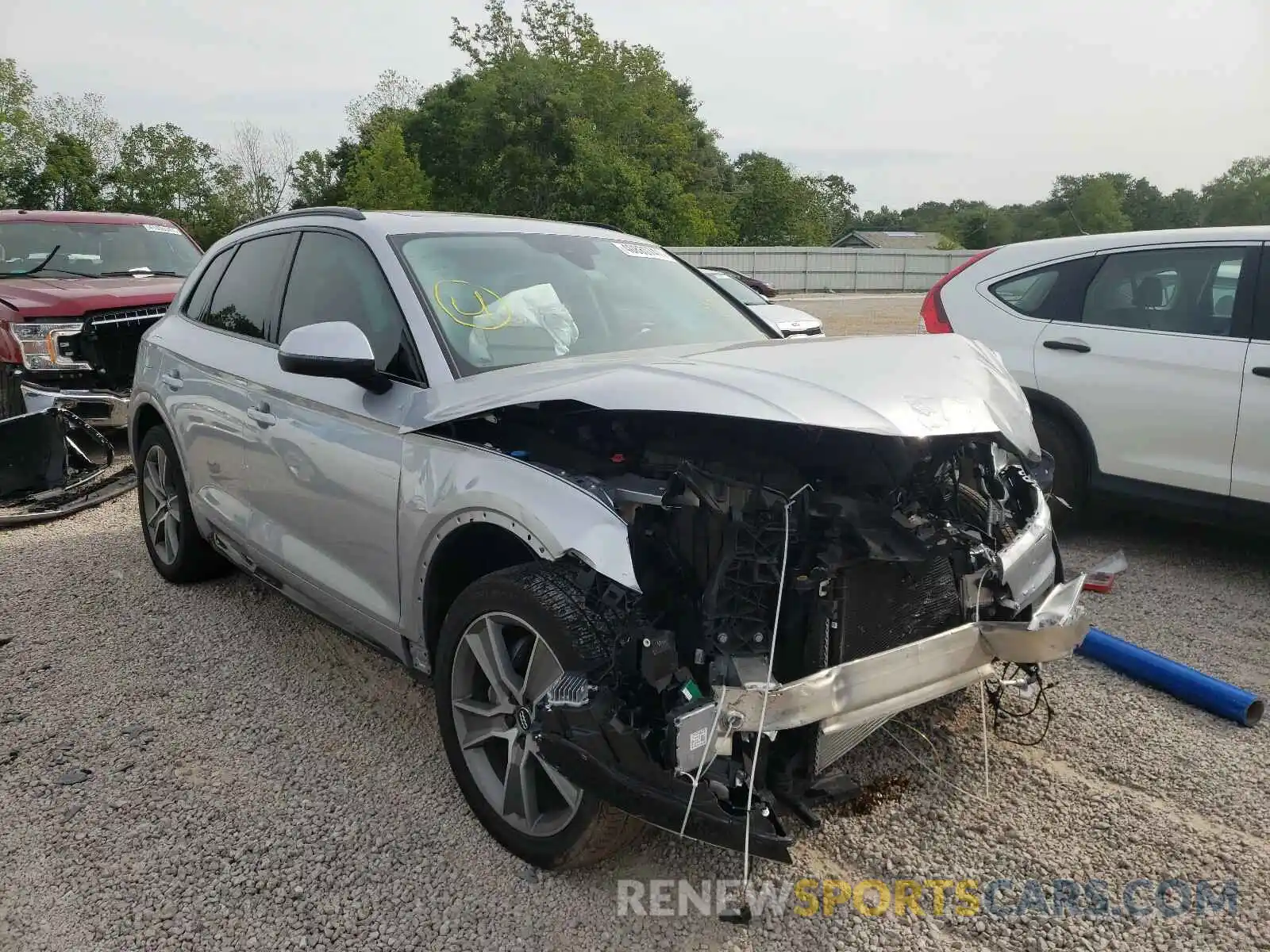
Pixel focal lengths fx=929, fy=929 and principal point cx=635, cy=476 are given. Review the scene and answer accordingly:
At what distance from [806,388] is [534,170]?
42574mm

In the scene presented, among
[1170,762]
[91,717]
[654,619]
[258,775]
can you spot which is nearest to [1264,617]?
[1170,762]

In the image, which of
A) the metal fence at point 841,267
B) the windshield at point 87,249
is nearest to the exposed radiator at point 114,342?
the windshield at point 87,249

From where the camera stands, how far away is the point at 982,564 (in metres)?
2.53

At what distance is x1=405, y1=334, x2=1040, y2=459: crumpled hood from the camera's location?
85.4 inches

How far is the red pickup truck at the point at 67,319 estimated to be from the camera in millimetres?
7160

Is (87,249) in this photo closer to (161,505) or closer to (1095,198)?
(161,505)

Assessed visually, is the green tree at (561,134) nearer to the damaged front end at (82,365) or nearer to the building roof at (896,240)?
the building roof at (896,240)

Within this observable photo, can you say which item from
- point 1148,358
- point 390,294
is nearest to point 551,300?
point 390,294

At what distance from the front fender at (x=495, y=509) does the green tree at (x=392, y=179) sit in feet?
126

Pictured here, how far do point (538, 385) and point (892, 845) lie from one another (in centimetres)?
164

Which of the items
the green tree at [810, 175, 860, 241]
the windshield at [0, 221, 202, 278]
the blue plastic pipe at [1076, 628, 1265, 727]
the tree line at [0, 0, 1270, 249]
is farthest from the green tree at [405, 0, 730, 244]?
the blue plastic pipe at [1076, 628, 1265, 727]

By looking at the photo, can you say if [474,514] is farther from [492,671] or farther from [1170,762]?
[1170,762]

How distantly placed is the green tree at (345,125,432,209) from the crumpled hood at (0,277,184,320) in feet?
106

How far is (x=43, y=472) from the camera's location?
666cm
